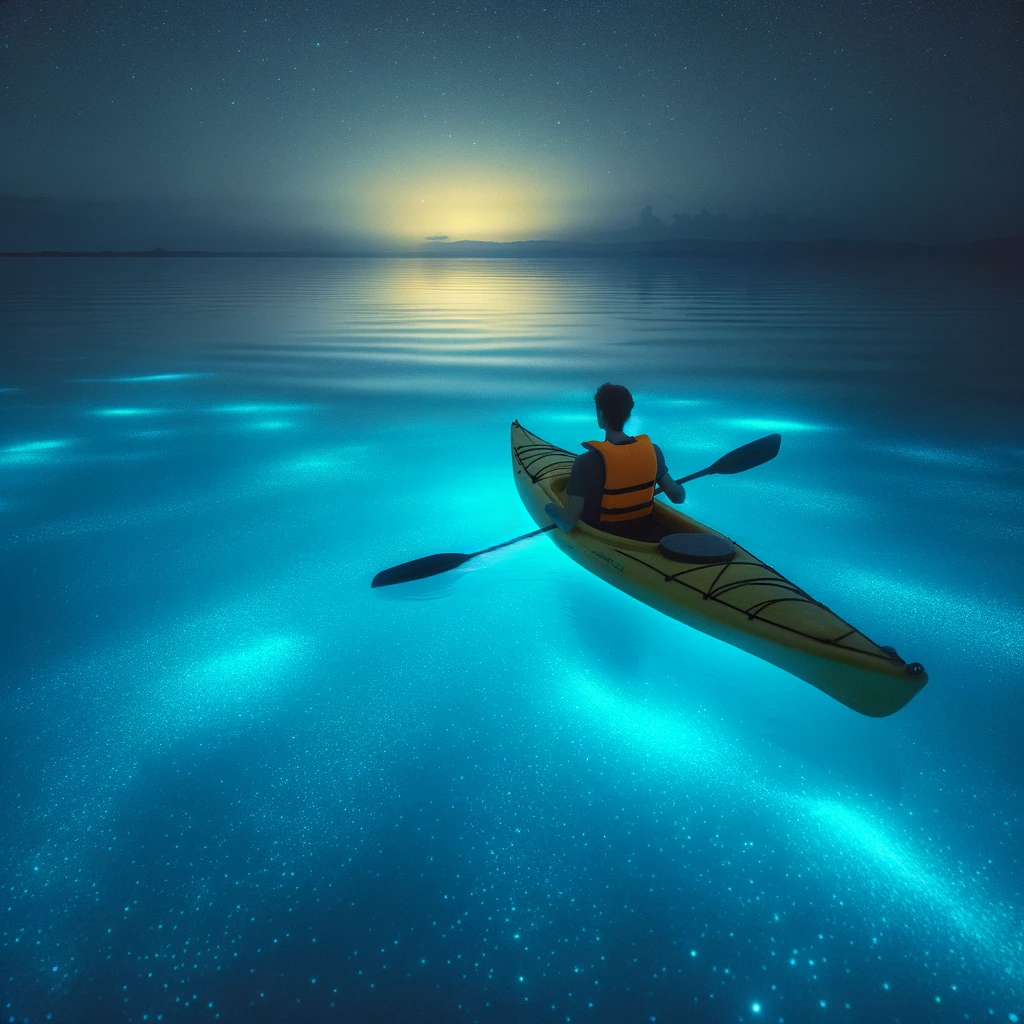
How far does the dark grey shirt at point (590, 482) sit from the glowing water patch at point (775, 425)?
5.22m

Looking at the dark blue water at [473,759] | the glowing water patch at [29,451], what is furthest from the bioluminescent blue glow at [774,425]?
the glowing water patch at [29,451]

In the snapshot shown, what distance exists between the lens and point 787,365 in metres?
12.5

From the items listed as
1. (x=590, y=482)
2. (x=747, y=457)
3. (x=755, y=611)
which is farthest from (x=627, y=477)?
(x=747, y=457)

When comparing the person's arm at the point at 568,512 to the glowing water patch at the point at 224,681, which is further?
the person's arm at the point at 568,512

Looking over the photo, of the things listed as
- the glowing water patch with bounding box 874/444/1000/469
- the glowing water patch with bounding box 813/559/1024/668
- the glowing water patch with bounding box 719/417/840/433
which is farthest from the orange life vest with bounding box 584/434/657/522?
the glowing water patch with bounding box 719/417/840/433

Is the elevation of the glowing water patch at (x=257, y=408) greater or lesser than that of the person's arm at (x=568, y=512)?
lesser

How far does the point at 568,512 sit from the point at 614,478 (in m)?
0.37

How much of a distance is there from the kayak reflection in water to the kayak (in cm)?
12

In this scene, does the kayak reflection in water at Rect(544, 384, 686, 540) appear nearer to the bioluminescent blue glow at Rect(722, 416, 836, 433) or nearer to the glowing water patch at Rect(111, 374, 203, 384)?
the bioluminescent blue glow at Rect(722, 416, 836, 433)

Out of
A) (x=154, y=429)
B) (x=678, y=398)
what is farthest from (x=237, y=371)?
(x=678, y=398)

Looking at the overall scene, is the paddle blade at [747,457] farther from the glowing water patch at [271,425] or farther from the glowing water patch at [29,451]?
the glowing water patch at [29,451]

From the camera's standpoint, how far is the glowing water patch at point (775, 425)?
8.72 meters

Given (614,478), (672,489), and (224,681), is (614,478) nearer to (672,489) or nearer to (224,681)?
(672,489)

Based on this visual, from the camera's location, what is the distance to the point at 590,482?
4.11 metres
